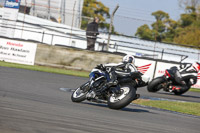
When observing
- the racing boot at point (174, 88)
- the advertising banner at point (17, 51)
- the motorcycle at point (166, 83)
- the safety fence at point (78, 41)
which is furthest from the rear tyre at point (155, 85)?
the advertising banner at point (17, 51)

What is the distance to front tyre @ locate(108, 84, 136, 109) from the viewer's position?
923cm

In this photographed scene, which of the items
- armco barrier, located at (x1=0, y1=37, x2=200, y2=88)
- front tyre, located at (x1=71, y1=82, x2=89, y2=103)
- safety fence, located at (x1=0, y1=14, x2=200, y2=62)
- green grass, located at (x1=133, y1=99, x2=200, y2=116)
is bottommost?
green grass, located at (x1=133, y1=99, x2=200, y2=116)

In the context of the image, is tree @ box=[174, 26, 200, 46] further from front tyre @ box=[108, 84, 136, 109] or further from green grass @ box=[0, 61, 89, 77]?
front tyre @ box=[108, 84, 136, 109]

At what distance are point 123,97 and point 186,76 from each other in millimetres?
8110

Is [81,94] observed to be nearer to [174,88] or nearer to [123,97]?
[123,97]

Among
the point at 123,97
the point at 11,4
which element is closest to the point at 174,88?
the point at 123,97

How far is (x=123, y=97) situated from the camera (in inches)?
366

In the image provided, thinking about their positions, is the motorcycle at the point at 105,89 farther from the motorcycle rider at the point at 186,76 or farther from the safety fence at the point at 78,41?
the safety fence at the point at 78,41

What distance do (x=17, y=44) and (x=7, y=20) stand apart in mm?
3119

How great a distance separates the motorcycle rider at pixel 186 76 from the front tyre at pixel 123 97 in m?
7.73

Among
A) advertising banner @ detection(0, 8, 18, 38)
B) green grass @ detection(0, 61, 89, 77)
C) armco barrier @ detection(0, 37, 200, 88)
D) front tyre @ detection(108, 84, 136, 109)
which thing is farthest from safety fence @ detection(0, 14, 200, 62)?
front tyre @ detection(108, 84, 136, 109)

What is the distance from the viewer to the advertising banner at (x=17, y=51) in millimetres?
21422

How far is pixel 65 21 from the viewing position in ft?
110

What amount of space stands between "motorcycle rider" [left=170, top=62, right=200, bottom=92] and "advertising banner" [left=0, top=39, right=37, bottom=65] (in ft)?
25.1
